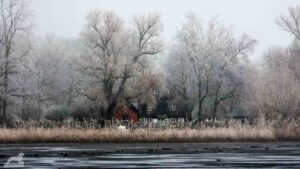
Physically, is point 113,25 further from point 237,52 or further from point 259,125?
point 259,125

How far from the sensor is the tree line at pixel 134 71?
248ft

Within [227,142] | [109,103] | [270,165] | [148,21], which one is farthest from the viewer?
[148,21]

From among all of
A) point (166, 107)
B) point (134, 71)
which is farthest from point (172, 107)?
point (134, 71)

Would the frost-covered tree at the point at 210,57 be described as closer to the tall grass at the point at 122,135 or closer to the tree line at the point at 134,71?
the tree line at the point at 134,71

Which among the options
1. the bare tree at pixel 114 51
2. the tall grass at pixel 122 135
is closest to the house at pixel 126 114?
the bare tree at pixel 114 51

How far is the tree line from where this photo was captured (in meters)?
75.5

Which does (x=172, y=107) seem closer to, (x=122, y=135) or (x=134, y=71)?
(x=134, y=71)

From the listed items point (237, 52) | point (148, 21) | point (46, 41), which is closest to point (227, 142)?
point (148, 21)

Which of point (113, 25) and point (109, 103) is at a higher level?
point (113, 25)

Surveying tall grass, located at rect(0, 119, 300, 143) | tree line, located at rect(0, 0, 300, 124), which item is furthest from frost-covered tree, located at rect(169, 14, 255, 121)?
tall grass, located at rect(0, 119, 300, 143)

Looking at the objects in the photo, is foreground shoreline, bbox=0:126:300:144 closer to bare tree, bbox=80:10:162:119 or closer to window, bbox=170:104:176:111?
bare tree, bbox=80:10:162:119

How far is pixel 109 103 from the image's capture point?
91.8m

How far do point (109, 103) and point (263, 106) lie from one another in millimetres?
26980

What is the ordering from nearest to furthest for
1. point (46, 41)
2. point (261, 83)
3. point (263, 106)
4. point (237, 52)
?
point (263, 106) < point (261, 83) < point (237, 52) < point (46, 41)
